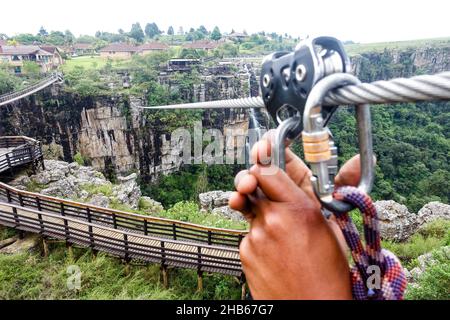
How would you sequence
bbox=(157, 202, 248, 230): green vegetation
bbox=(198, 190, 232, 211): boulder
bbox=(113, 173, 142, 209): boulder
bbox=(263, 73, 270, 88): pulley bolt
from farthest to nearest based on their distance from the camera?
1. bbox=(198, 190, 232, 211): boulder
2. bbox=(113, 173, 142, 209): boulder
3. bbox=(157, 202, 248, 230): green vegetation
4. bbox=(263, 73, 270, 88): pulley bolt

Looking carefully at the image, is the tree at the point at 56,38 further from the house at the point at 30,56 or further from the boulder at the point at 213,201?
the boulder at the point at 213,201

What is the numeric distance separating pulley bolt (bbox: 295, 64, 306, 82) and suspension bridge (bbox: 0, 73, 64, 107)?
23484 millimetres

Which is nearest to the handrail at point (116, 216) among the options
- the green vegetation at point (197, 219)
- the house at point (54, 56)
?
the green vegetation at point (197, 219)

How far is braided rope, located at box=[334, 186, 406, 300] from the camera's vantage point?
2.88 feet

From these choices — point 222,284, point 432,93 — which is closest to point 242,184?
point 432,93

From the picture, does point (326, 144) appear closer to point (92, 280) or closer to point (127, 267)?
point (92, 280)

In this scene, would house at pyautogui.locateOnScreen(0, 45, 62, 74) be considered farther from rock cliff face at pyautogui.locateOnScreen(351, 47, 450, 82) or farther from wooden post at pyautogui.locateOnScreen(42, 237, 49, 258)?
rock cliff face at pyautogui.locateOnScreen(351, 47, 450, 82)

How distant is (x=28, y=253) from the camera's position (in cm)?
572

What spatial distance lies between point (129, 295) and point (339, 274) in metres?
4.64

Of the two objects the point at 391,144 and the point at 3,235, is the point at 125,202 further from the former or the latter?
the point at 391,144

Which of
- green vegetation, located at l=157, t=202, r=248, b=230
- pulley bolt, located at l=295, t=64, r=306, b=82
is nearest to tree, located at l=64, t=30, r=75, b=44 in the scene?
green vegetation, located at l=157, t=202, r=248, b=230

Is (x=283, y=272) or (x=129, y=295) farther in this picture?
(x=129, y=295)
